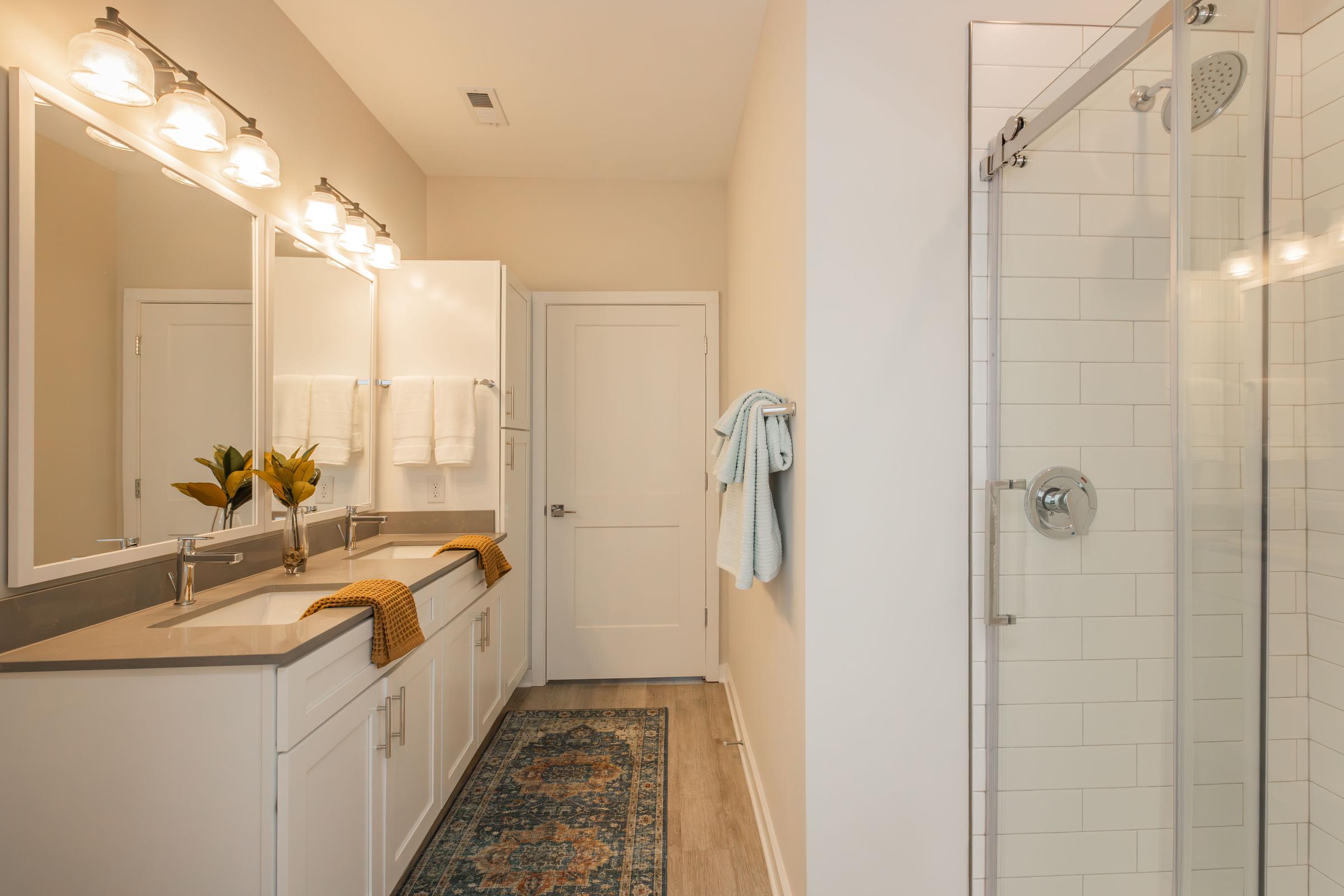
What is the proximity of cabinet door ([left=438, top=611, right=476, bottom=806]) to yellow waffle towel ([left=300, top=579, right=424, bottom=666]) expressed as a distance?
45 centimetres

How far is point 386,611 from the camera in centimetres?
154

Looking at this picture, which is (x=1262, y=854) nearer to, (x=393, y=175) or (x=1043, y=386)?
(x=1043, y=386)

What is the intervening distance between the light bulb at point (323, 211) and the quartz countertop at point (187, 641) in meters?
1.20

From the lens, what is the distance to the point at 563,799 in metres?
2.27

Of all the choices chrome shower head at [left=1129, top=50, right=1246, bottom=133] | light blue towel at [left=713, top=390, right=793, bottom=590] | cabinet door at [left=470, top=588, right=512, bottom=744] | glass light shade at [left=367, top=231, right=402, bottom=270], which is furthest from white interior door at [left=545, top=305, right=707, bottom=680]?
chrome shower head at [left=1129, top=50, right=1246, bottom=133]

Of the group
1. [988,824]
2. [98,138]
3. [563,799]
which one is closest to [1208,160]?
[988,824]

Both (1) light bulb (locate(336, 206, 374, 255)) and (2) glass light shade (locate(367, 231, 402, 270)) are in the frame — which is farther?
(2) glass light shade (locate(367, 231, 402, 270))

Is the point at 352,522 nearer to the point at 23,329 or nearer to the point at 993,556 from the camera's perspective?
the point at 23,329

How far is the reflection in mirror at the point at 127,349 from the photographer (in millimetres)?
1295

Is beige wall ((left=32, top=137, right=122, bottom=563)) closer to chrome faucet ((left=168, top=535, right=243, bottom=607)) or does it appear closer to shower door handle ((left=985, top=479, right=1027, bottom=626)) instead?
chrome faucet ((left=168, top=535, right=243, bottom=607))

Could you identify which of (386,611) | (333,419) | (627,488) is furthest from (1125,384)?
(627,488)

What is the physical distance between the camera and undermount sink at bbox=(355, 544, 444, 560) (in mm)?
2443

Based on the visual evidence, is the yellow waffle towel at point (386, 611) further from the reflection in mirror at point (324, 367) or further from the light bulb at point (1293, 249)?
the light bulb at point (1293, 249)

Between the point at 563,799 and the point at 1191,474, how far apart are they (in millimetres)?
2126
